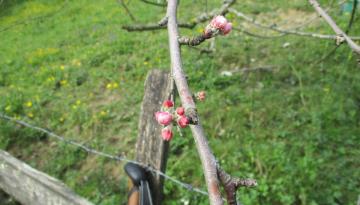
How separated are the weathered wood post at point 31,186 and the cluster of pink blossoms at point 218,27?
1.62 m

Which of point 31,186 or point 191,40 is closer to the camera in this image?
point 191,40

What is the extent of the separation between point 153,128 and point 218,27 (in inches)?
58.7

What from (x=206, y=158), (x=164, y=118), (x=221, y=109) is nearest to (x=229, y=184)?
(x=206, y=158)

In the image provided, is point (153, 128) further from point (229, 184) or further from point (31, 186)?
point (229, 184)

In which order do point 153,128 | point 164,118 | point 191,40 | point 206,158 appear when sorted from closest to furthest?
point 206,158, point 164,118, point 191,40, point 153,128

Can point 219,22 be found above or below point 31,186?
above

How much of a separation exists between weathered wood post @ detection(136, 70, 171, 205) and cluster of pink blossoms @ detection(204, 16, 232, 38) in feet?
4.65

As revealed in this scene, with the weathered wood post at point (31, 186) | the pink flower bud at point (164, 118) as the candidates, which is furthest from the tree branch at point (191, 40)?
the weathered wood post at point (31, 186)

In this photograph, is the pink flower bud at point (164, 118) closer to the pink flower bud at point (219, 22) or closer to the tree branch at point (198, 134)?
the tree branch at point (198, 134)

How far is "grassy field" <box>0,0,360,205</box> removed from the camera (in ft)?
9.03

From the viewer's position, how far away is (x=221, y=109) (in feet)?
12.0

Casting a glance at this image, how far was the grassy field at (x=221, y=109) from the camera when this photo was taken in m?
2.75

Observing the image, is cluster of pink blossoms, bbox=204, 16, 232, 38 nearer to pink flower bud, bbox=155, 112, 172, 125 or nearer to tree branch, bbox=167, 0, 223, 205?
tree branch, bbox=167, 0, 223, 205

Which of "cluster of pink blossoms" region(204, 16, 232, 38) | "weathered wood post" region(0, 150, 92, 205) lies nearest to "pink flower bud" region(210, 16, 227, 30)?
"cluster of pink blossoms" region(204, 16, 232, 38)
